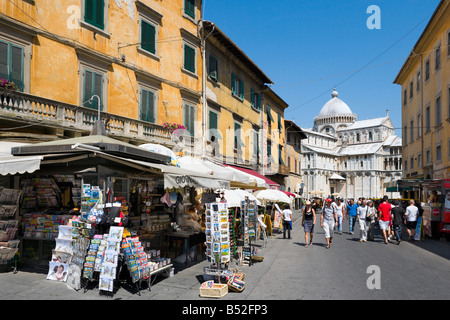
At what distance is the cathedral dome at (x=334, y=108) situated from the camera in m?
122

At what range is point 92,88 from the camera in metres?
13.8

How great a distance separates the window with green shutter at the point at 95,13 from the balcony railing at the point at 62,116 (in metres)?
3.52

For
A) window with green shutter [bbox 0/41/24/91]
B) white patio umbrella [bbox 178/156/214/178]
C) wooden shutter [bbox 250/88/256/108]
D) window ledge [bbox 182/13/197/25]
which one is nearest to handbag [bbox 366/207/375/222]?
white patio umbrella [bbox 178/156/214/178]

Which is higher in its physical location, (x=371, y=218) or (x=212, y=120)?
(x=212, y=120)

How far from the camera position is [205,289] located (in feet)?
22.4

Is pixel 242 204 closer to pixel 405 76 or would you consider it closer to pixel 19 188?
pixel 19 188

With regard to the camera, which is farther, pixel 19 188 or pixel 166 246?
pixel 166 246

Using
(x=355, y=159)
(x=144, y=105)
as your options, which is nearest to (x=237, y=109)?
(x=144, y=105)

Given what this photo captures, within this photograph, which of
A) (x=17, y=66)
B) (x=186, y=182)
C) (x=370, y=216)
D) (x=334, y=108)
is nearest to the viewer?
(x=186, y=182)

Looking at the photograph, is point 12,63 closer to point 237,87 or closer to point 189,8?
point 189,8

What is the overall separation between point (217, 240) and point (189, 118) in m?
12.2

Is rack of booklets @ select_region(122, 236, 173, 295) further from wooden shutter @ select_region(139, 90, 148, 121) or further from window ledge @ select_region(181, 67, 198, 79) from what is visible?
window ledge @ select_region(181, 67, 198, 79)
